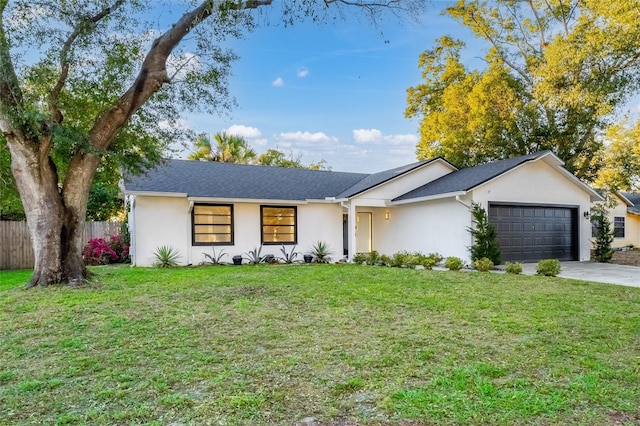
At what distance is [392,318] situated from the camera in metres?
5.68

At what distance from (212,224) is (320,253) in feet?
13.2

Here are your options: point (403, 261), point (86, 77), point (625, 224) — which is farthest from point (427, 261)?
point (625, 224)

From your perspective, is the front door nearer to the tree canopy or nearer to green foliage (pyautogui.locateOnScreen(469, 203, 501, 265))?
green foliage (pyautogui.locateOnScreen(469, 203, 501, 265))

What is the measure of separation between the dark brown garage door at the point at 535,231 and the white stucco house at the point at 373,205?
0.11 feet

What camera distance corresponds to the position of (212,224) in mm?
13820

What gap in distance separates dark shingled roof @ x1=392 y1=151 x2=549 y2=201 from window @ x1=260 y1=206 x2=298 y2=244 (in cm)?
400

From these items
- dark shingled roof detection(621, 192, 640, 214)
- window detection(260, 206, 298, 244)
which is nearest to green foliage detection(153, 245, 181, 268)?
window detection(260, 206, 298, 244)

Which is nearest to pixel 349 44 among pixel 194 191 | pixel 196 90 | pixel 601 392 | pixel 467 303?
pixel 196 90

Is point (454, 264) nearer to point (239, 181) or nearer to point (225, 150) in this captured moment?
point (239, 181)

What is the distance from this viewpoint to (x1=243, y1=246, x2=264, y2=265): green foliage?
46.2ft

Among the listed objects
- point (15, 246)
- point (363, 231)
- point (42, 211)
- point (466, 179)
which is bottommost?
point (15, 246)

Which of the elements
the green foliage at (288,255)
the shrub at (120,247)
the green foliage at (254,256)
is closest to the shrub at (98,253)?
the shrub at (120,247)

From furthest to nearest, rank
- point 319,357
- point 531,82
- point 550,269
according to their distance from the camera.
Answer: point 531,82 < point 550,269 < point 319,357

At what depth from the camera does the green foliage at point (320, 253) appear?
14875 mm
